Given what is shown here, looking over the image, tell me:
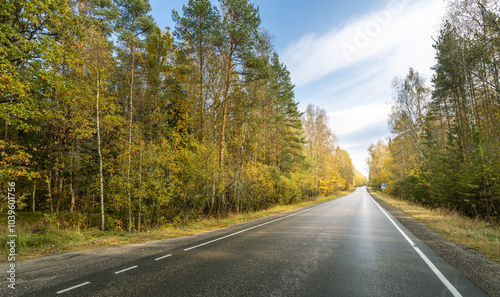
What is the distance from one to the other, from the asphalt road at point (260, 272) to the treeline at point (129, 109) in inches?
199

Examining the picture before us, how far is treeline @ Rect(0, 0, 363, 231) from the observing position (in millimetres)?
7734

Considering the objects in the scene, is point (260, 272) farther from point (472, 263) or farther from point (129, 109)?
point (129, 109)

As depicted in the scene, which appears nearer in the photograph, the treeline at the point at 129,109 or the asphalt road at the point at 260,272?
the asphalt road at the point at 260,272

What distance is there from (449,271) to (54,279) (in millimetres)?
7228

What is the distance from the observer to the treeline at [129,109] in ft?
25.4

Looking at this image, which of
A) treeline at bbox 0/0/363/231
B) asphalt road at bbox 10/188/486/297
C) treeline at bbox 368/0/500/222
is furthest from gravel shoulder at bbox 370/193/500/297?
treeline at bbox 0/0/363/231

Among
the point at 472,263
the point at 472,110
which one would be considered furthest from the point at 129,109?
the point at 472,110

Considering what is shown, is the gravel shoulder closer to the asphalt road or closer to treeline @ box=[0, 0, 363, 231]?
the asphalt road

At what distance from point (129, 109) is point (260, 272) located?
11.3 m

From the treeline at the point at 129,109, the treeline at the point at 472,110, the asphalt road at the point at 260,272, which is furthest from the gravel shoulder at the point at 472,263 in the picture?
the treeline at the point at 129,109

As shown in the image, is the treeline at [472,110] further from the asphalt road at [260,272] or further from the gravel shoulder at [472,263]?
the asphalt road at [260,272]

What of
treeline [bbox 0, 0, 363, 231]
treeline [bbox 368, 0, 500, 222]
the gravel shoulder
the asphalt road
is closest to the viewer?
the asphalt road

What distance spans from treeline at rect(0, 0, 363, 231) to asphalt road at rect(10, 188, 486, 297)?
505 centimetres

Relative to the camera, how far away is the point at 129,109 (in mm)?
11336
